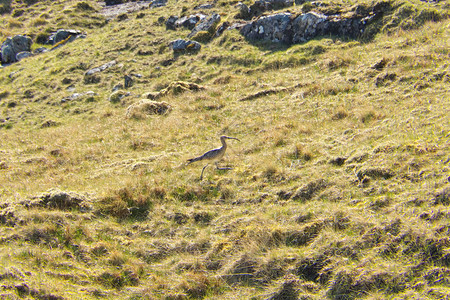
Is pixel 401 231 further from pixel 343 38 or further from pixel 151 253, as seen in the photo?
pixel 343 38

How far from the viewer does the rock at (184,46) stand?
21370mm

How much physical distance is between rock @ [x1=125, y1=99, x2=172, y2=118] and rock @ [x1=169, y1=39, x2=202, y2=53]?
21.2 ft

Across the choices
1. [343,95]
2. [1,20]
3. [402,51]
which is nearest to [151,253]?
[343,95]

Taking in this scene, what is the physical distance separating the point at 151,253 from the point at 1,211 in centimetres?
427

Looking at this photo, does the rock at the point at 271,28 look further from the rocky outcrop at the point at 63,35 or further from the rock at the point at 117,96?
the rocky outcrop at the point at 63,35

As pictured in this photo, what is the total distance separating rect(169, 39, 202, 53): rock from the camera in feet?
70.1

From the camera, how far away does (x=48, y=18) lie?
34312 mm

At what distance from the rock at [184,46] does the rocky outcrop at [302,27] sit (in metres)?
3.10

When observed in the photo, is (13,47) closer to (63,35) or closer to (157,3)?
(63,35)

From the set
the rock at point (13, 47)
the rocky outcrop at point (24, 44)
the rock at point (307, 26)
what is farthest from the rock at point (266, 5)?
the rock at point (13, 47)

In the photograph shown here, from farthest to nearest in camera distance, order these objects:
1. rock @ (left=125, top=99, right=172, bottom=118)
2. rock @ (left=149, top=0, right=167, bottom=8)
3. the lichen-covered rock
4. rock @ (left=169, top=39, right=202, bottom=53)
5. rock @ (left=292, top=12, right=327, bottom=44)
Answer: rock @ (left=149, top=0, right=167, bottom=8) → rock @ (left=169, top=39, right=202, bottom=53) → rock @ (left=292, top=12, right=327, bottom=44) → rock @ (left=125, top=99, right=172, bottom=118) → the lichen-covered rock

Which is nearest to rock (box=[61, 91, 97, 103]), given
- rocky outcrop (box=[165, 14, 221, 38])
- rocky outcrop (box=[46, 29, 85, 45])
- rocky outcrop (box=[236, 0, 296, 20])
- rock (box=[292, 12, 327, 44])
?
rocky outcrop (box=[165, 14, 221, 38])

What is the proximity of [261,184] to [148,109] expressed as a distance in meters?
8.64

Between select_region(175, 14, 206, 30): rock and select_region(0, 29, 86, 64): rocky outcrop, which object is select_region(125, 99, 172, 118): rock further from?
select_region(0, 29, 86, 64): rocky outcrop
